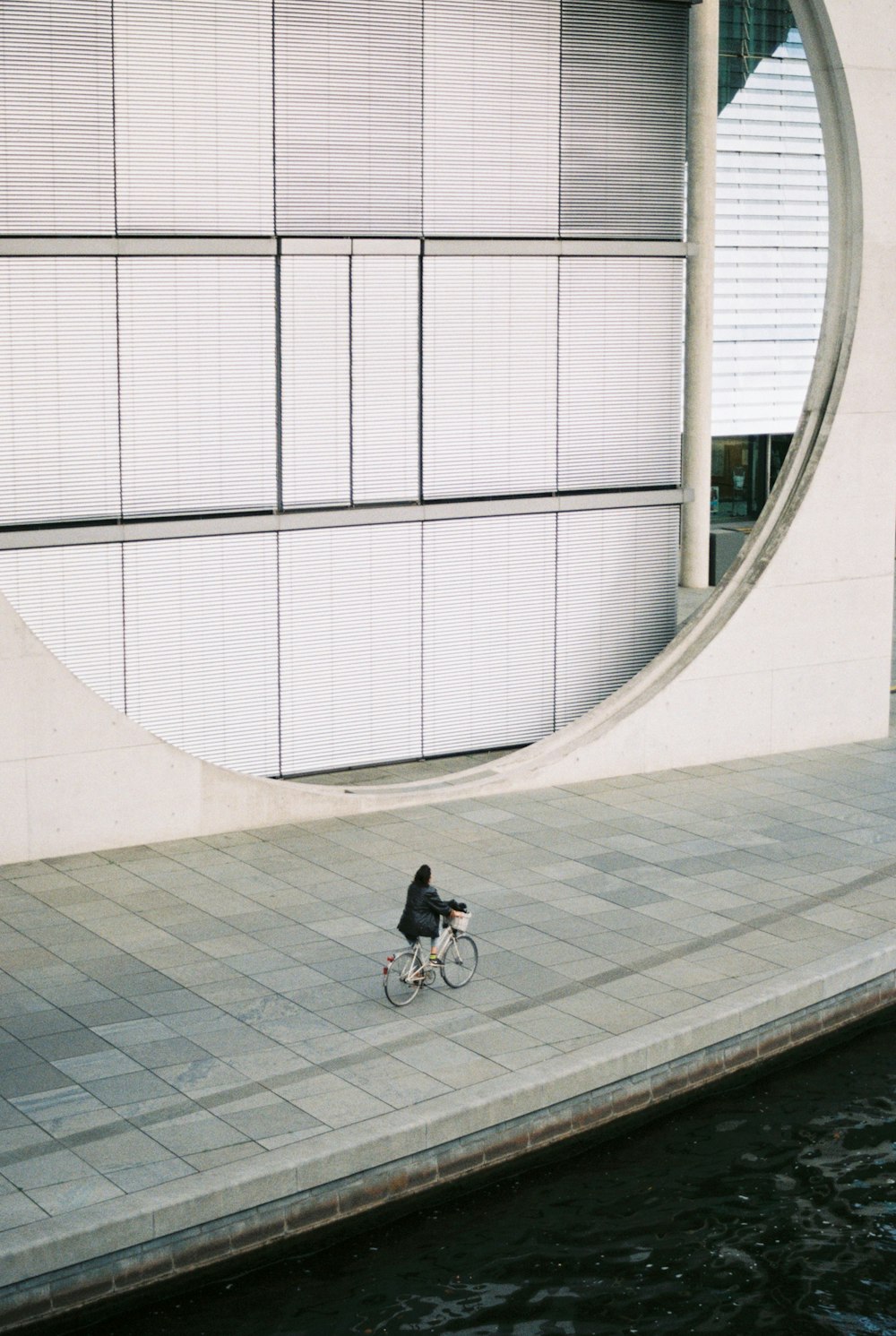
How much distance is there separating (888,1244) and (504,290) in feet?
40.9

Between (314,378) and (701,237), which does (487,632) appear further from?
(701,237)

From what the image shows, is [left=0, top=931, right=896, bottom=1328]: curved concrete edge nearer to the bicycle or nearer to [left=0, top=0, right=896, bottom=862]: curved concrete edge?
the bicycle

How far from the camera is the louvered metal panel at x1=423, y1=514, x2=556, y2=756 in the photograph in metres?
22.1

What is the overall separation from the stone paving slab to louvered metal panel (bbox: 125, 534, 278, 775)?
5.17 ft

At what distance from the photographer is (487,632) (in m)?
22.5

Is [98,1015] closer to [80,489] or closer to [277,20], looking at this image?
[80,489]

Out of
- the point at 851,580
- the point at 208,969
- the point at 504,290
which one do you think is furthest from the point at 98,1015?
the point at 851,580

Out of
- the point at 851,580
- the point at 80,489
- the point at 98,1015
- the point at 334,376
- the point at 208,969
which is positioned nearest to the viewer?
the point at 98,1015

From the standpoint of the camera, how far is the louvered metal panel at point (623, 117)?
2216 centimetres

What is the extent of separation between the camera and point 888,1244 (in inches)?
508

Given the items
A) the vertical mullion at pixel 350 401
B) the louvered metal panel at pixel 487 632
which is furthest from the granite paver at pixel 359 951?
A: the vertical mullion at pixel 350 401

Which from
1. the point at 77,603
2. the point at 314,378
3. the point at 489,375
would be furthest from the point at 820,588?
the point at 77,603

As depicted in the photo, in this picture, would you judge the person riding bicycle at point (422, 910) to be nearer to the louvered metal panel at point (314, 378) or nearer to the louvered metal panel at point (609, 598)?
the louvered metal panel at point (314, 378)

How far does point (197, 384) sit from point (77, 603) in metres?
2.64
